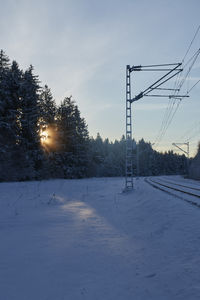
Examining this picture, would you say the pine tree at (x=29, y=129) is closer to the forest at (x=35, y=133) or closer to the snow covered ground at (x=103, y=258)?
the forest at (x=35, y=133)

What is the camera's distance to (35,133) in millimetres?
30609

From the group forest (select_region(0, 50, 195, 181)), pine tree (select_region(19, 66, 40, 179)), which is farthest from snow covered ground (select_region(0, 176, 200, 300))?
pine tree (select_region(19, 66, 40, 179))

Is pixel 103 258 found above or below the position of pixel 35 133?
below

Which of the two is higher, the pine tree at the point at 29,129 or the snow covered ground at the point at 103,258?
the pine tree at the point at 29,129

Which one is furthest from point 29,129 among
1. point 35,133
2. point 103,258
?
point 103,258

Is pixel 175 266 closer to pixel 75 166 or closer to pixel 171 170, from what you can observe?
pixel 75 166

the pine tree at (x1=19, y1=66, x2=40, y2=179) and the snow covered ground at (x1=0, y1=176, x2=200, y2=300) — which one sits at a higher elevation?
the pine tree at (x1=19, y1=66, x2=40, y2=179)

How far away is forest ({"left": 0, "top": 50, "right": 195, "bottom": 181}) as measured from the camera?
27.5 m

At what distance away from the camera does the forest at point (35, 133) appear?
90.2 feet

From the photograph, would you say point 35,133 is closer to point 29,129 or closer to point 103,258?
point 29,129

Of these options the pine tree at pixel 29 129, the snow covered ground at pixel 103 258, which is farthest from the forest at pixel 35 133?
the snow covered ground at pixel 103 258

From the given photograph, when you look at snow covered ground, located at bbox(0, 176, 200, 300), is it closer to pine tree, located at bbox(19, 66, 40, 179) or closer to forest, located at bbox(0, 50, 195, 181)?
forest, located at bbox(0, 50, 195, 181)

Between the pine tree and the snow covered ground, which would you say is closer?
the snow covered ground

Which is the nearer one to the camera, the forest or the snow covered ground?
the snow covered ground
